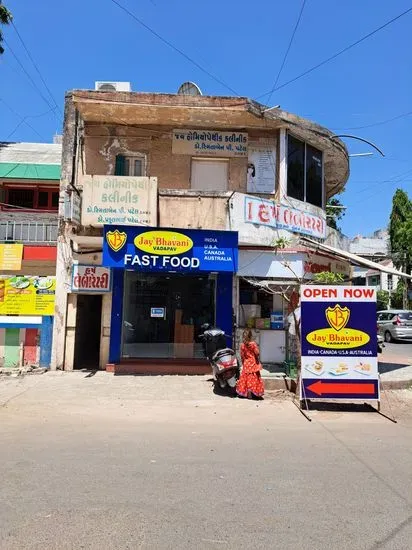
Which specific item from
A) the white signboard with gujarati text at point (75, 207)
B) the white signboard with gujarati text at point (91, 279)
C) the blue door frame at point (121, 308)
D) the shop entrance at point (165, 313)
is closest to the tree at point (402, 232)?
the blue door frame at point (121, 308)

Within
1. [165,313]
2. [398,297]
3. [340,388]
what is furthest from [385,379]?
[398,297]

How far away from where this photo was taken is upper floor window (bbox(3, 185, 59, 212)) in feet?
59.6

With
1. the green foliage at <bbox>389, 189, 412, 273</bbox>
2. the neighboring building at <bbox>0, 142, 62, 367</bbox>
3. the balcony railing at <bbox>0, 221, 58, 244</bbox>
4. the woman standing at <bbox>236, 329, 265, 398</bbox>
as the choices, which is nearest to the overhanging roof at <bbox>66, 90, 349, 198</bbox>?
the balcony railing at <bbox>0, 221, 58, 244</bbox>

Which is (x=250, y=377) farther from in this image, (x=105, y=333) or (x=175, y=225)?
(x=175, y=225)

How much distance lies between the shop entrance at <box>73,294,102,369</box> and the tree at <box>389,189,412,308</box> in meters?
26.1

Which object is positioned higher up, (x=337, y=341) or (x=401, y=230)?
(x=401, y=230)

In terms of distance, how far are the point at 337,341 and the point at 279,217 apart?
5.26 metres

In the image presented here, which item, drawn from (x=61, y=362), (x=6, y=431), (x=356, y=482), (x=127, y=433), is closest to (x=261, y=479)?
(x=356, y=482)

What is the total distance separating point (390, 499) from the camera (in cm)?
437

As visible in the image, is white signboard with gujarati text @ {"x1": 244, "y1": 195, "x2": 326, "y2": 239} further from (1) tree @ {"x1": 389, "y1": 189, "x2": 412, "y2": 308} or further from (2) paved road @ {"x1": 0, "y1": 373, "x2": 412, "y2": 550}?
(1) tree @ {"x1": 389, "y1": 189, "x2": 412, "y2": 308}

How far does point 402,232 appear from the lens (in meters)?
34.2

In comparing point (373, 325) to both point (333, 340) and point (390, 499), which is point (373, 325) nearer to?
point (333, 340)

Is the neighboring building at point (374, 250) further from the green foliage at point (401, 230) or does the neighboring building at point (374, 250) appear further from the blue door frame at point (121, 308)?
the blue door frame at point (121, 308)

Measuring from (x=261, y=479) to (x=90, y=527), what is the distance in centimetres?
189
